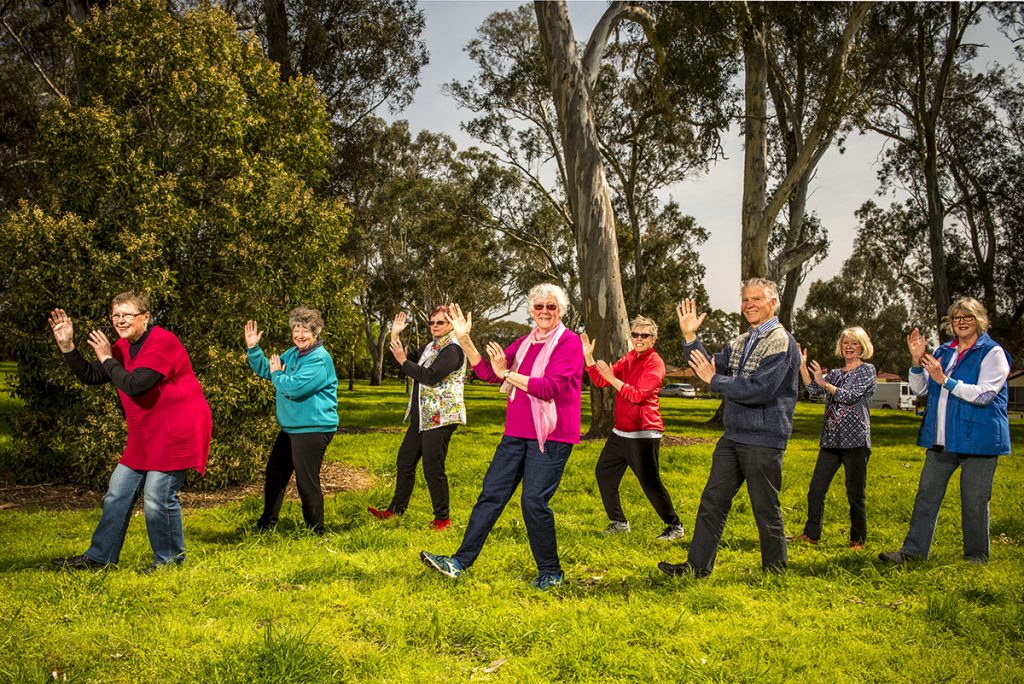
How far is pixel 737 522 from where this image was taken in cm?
711

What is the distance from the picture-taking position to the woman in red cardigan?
4762 mm

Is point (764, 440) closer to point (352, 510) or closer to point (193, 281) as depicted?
point (352, 510)

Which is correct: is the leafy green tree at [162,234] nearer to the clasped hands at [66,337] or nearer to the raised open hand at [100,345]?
the clasped hands at [66,337]

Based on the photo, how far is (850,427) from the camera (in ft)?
19.9

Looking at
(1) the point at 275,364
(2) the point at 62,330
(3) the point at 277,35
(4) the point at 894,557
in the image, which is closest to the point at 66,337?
(2) the point at 62,330

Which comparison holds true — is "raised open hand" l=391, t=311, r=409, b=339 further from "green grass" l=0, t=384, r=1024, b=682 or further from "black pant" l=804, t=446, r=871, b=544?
"black pant" l=804, t=446, r=871, b=544

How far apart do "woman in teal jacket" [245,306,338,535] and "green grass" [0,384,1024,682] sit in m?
0.53

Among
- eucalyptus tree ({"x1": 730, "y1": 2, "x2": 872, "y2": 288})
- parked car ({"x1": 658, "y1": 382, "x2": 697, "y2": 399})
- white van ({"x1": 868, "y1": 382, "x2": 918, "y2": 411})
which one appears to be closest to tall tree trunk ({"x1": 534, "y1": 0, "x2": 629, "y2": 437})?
eucalyptus tree ({"x1": 730, "y1": 2, "x2": 872, "y2": 288})

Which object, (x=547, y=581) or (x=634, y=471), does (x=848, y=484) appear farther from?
(x=547, y=581)

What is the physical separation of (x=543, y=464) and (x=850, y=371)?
3088 millimetres

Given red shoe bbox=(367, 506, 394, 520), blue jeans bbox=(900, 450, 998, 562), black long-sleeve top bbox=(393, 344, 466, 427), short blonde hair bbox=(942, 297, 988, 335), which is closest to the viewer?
black long-sleeve top bbox=(393, 344, 466, 427)

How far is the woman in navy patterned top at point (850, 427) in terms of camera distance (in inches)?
238

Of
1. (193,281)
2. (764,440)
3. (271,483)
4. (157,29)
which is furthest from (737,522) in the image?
(157,29)

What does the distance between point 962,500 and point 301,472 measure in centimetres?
496
